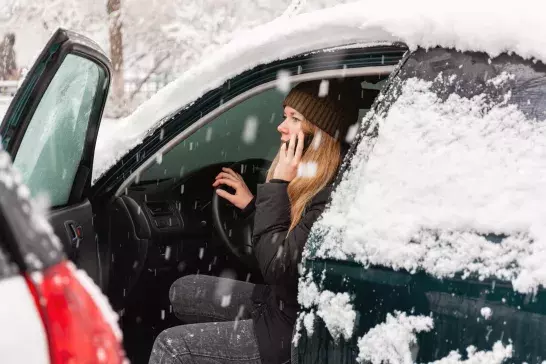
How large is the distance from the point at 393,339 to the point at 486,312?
22 cm

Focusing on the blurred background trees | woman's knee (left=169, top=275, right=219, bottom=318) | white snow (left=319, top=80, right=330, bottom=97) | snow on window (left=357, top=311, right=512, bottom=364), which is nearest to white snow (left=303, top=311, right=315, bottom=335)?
snow on window (left=357, top=311, right=512, bottom=364)

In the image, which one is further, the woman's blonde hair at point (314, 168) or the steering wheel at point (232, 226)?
the steering wheel at point (232, 226)

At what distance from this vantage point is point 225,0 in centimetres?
1490

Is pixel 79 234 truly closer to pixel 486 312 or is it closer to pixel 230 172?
pixel 230 172

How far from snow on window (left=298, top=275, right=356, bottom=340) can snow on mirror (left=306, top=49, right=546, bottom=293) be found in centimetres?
9

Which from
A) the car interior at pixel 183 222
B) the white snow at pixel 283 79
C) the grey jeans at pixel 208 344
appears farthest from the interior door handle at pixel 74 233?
the white snow at pixel 283 79

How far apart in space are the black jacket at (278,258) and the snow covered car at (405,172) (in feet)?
0.73

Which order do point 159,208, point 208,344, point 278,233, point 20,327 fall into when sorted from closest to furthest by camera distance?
1. point 20,327
2. point 278,233
3. point 208,344
4. point 159,208

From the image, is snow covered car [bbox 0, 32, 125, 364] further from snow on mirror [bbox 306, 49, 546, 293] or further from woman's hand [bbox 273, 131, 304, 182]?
woman's hand [bbox 273, 131, 304, 182]

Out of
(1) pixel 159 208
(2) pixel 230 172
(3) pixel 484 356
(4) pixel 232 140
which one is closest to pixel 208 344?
(2) pixel 230 172

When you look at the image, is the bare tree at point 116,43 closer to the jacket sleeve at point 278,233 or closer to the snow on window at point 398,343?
the jacket sleeve at point 278,233

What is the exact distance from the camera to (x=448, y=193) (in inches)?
57.6

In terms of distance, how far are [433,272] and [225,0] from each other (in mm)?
14161

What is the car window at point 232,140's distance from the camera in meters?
2.84
